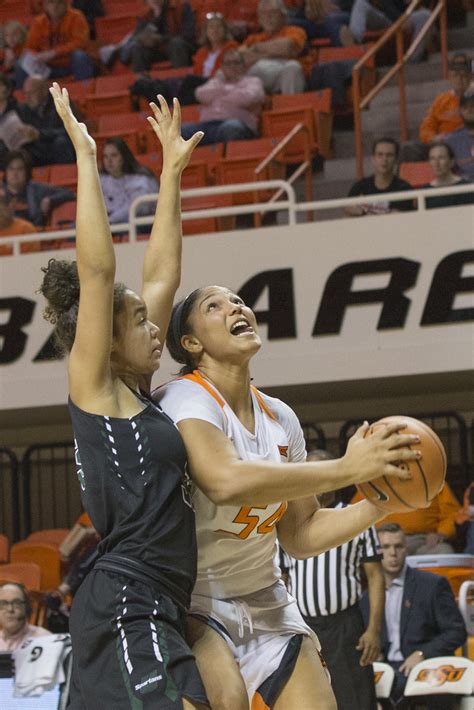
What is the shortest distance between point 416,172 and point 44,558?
4.04m

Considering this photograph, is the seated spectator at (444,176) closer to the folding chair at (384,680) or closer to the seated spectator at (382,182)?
the seated spectator at (382,182)

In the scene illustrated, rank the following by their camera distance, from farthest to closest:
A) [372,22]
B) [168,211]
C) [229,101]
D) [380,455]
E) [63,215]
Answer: [372,22] → [229,101] → [63,215] → [168,211] → [380,455]

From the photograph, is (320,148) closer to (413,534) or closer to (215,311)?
(413,534)

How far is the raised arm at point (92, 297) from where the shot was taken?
3.27 metres

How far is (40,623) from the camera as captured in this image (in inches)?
343

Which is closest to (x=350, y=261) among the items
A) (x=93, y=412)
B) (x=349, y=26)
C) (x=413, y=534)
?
(x=413, y=534)

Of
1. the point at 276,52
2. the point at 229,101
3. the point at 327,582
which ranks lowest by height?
the point at 327,582

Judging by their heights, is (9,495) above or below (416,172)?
below

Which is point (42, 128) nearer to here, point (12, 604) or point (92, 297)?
point (12, 604)

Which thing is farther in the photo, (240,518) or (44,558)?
(44,558)

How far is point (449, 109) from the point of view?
10.8 metres

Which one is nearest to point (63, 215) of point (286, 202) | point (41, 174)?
point (41, 174)

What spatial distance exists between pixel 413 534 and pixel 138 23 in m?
6.60

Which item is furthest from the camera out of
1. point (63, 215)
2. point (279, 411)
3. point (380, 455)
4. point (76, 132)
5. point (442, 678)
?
point (63, 215)
